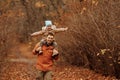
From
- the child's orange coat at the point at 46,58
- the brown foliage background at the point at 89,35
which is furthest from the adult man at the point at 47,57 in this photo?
the brown foliage background at the point at 89,35

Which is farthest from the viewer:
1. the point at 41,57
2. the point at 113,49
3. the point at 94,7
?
the point at 94,7

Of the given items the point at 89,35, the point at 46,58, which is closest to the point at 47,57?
the point at 46,58

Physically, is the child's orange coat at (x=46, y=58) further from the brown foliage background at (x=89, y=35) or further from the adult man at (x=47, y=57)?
the brown foliage background at (x=89, y=35)

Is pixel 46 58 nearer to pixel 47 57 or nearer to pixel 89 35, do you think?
pixel 47 57

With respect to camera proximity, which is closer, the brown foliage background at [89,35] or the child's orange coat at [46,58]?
the child's orange coat at [46,58]

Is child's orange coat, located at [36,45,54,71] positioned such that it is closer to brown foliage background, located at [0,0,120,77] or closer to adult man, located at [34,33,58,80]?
adult man, located at [34,33,58,80]

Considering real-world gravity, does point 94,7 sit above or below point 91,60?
above

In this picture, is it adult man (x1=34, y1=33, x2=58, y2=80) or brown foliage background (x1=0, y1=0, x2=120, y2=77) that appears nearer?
adult man (x1=34, y1=33, x2=58, y2=80)

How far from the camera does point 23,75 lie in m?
15.2

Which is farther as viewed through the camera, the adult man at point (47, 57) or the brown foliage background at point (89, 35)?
the brown foliage background at point (89, 35)

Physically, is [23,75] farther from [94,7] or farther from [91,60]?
[94,7]

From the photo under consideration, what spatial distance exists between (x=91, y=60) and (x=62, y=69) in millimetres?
1976

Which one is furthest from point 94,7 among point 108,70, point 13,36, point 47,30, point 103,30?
point 13,36

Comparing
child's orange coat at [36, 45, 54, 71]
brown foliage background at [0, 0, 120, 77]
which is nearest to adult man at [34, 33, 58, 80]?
child's orange coat at [36, 45, 54, 71]
